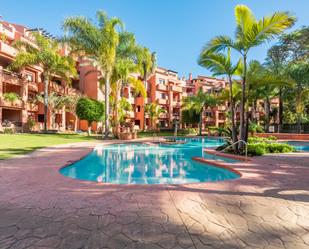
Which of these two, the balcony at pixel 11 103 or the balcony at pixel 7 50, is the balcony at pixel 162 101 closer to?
the balcony at pixel 11 103

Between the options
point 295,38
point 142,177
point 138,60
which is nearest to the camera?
point 142,177

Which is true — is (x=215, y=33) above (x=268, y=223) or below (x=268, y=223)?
above

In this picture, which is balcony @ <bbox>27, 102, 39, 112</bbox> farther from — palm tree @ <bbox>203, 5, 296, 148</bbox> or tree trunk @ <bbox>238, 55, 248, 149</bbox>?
tree trunk @ <bbox>238, 55, 248, 149</bbox>

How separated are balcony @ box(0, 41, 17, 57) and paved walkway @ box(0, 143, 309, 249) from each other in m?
25.3

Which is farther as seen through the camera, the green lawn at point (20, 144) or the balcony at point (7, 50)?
the balcony at point (7, 50)

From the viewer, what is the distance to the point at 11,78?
1018 inches

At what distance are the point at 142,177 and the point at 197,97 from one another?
96.6ft

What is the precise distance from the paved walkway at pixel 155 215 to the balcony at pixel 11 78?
80.5 feet

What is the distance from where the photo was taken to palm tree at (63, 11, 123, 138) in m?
21.2

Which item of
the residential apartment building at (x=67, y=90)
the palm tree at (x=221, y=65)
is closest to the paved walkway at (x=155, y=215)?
the palm tree at (x=221, y=65)

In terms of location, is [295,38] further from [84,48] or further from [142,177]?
[142,177]

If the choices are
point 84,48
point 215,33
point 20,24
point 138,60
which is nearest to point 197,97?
point 138,60

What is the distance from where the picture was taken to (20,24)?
34500 mm

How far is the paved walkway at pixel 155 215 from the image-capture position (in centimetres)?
282
